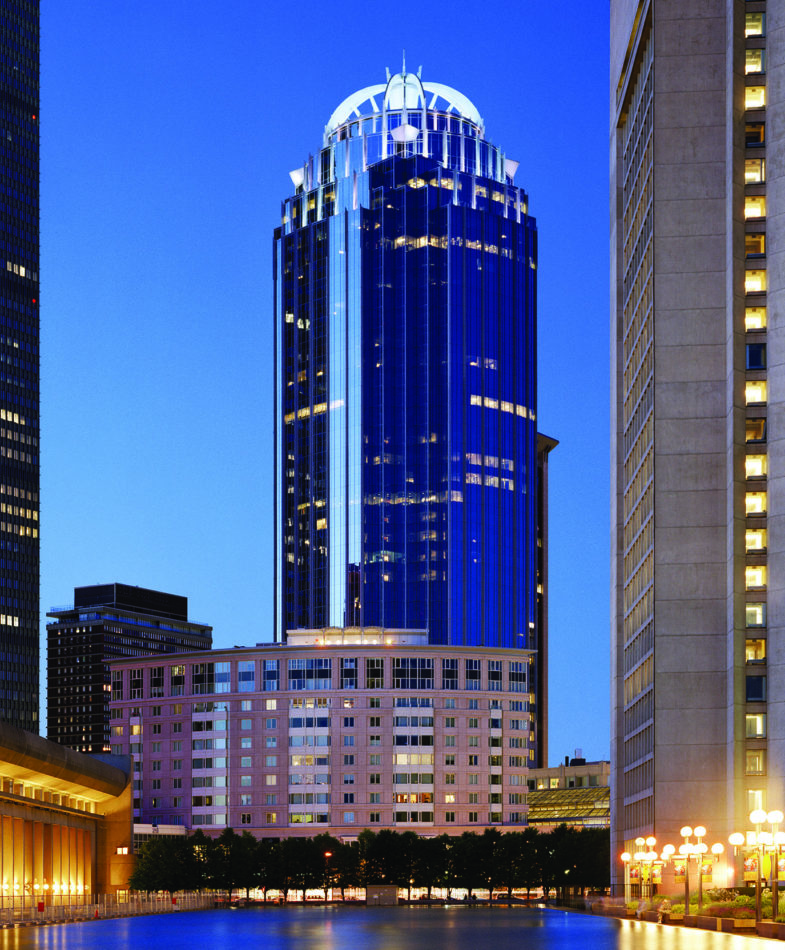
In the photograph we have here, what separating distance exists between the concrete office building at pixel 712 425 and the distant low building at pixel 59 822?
48.6 meters

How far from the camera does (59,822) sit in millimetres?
136625

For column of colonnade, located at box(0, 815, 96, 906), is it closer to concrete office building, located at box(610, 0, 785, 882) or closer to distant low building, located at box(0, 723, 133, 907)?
distant low building, located at box(0, 723, 133, 907)

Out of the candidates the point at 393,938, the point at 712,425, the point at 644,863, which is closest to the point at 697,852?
the point at 644,863

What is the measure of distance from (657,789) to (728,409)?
31.2m

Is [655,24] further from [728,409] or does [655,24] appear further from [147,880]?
[147,880]

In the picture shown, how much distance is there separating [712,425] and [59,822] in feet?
212

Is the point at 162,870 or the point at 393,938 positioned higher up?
the point at 393,938

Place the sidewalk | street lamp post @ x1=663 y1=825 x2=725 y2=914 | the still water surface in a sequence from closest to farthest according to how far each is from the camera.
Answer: the still water surface, street lamp post @ x1=663 y1=825 x2=725 y2=914, the sidewalk

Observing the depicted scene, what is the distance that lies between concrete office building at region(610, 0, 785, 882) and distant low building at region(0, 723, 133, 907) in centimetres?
4861

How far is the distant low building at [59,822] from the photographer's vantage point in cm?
11562

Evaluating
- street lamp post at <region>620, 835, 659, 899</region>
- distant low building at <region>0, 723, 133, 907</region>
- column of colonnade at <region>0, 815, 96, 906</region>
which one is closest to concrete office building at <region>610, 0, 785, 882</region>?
street lamp post at <region>620, 835, 659, 899</region>

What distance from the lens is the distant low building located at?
116 meters

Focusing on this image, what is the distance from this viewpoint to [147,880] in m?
178

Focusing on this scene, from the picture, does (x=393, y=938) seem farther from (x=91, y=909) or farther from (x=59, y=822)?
(x=59, y=822)
